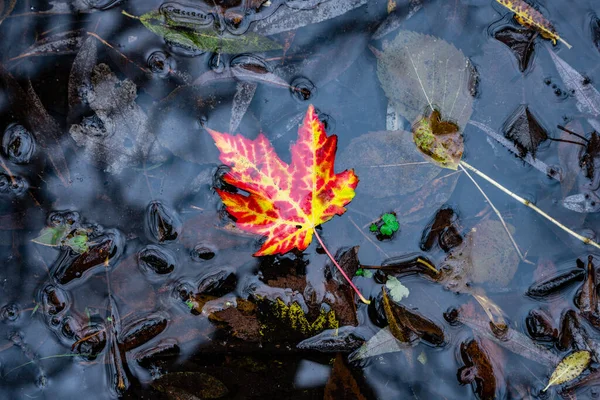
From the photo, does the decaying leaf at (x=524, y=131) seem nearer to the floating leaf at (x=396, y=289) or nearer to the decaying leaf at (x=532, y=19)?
the decaying leaf at (x=532, y=19)

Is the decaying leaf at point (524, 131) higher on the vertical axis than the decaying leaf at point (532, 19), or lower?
lower

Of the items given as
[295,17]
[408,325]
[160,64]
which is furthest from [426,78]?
[160,64]

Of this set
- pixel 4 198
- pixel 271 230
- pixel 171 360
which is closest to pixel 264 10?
pixel 271 230

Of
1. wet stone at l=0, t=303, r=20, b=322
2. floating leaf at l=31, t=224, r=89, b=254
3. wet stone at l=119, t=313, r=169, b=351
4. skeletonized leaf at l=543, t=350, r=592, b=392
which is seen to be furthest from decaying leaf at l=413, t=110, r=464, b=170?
wet stone at l=0, t=303, r=20, b=322

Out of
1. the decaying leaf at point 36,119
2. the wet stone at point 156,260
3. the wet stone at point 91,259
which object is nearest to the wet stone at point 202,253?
the wet stone at point 156,260

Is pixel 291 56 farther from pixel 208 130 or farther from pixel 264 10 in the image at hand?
pixel 208 130
